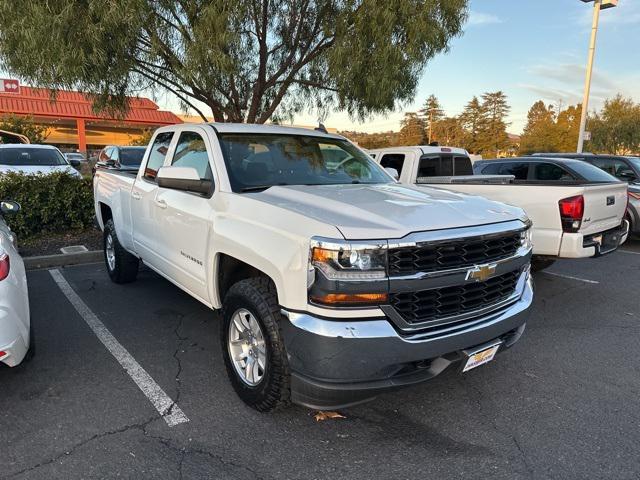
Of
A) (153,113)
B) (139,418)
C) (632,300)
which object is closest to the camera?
(139,418)

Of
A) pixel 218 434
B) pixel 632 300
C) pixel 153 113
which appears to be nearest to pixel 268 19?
pixel 632 300

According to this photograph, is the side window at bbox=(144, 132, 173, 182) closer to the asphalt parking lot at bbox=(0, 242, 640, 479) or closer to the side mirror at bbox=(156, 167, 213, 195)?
the side mirror at bbox=(156, 167, 213, 195)

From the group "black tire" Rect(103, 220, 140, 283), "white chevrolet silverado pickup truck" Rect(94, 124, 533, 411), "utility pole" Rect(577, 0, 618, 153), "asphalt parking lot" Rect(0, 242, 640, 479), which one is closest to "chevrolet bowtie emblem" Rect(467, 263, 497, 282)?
"white chevrolet silverado pickup truck" Rect(94, 124, 533, 411)

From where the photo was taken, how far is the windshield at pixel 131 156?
1312 centimetres

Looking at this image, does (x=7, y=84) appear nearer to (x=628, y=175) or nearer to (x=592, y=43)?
(x=628, y=175)

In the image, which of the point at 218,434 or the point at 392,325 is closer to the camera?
the point at 392,325

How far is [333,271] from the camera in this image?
2.46 meters

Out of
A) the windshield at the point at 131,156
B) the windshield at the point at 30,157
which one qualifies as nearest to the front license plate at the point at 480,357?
the windshield at the point at 30,157

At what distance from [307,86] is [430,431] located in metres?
8.42

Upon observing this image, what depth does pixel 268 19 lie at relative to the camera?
29.5ft

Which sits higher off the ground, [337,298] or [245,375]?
[337,298]

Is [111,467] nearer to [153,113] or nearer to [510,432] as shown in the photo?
[510,432]

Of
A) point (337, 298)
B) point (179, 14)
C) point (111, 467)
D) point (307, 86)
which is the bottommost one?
point (111, 467)

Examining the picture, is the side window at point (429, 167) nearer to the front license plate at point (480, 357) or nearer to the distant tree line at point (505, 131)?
the front license plate at point (480, 357)
